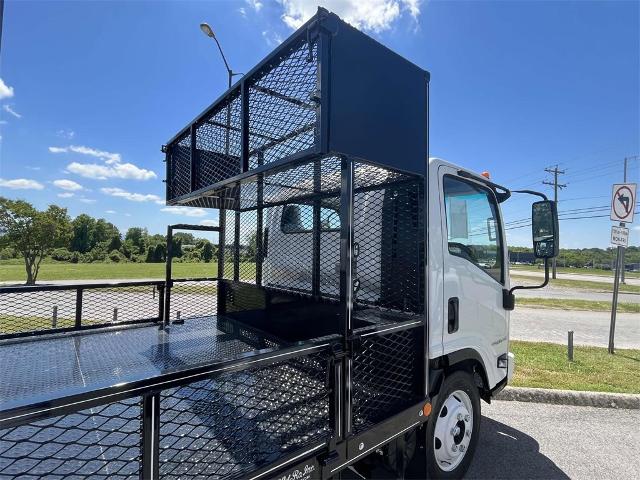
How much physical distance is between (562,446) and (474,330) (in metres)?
1.67

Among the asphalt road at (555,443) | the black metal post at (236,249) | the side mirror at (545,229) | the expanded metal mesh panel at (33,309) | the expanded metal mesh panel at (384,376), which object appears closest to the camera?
the expanded metal mesh panel at (384,376)

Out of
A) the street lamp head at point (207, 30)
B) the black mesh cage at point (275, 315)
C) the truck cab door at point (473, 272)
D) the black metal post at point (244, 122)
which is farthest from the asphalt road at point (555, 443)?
the street lamp head at point (207, 30)

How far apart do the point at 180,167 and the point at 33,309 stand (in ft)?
5.98

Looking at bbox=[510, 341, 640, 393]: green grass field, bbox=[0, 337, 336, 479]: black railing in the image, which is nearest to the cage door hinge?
bbox=[0, 337, 336, 479]: black railing

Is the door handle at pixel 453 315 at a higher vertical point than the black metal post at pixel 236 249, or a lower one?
lower

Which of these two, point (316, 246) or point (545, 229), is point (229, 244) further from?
point (545, 229)

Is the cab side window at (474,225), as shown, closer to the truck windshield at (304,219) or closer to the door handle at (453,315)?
the door handle at (453,315)

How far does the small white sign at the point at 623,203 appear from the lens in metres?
5.71

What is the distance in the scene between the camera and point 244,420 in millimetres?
1667

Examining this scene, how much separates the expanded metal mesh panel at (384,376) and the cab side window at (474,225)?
0.76 m

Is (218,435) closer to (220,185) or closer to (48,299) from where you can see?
(220,185)

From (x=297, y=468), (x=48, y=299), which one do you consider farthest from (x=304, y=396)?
(x=48, y=299)

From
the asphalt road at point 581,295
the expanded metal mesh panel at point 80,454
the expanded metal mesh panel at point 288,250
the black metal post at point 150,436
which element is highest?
the expanded metal mesh panel at point 288,250

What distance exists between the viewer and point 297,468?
1.59 meters
